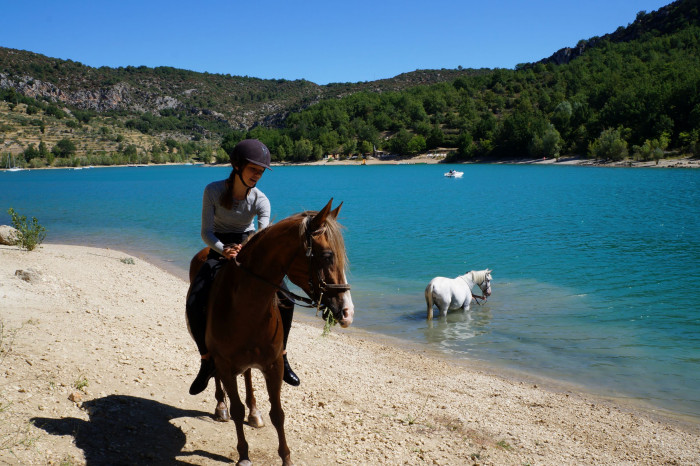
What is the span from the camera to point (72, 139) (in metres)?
158

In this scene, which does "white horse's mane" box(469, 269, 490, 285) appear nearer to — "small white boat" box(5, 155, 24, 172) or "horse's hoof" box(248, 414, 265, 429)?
"horse's hoof" box(248, 414, 265, 429)

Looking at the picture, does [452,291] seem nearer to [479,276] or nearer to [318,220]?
[479,276]

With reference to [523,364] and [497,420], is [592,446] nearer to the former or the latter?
[497,420]

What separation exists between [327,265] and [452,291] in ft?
32.5

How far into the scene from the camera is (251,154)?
4363 millimetres

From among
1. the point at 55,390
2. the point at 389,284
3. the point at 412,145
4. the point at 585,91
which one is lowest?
the point at 389,284

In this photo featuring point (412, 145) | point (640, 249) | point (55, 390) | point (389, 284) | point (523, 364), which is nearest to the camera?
point (55, 390)

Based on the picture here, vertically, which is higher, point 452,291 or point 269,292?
point 269,292

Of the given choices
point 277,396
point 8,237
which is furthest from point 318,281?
point 8,237

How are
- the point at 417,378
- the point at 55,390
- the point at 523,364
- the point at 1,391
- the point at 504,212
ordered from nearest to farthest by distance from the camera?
the point at 1,391, the point at 55,390, the point at 417,378, the point at 523,364, the point at 504,212

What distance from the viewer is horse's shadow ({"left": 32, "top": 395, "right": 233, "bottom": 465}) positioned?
4473 millimetres

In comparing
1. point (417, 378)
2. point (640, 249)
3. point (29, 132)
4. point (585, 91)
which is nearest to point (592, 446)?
point (417, 378)

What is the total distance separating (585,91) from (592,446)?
16199 cm

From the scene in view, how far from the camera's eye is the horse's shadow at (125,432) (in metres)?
4.47
